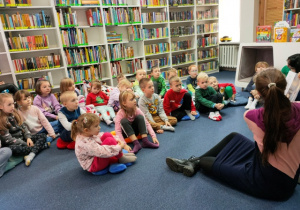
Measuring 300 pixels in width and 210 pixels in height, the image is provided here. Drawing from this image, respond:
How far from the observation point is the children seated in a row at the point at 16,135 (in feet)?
7.94

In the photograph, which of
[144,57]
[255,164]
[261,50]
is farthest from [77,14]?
[255,164]

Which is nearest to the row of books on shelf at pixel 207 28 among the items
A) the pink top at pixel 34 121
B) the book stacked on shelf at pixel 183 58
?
the book stacked on shelf at pixel 183 58

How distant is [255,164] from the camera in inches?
57.2

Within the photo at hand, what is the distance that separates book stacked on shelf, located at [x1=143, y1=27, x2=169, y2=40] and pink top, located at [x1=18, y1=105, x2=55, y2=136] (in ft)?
10.6

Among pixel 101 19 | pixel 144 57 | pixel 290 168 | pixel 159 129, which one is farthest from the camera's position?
pixel 144 57

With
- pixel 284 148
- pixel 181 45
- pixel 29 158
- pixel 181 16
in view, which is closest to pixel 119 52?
pixel 181 45

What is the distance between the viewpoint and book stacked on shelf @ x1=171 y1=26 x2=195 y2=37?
575 centimetres

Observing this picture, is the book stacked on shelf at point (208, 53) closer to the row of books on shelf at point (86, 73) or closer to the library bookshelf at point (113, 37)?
the library bookshelf at point (113, 37)

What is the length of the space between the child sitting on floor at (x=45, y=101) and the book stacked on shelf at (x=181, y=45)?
3527mm

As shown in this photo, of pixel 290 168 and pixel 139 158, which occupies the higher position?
pixel 290 168

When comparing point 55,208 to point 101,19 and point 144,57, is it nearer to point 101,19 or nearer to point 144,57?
point 101,19

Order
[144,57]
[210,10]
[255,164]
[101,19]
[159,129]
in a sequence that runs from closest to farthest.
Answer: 1. [255,164]
2. [159,129]
3. [101,19]
4. [144,57]
5. [210,10]

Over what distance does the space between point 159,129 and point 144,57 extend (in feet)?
9.44

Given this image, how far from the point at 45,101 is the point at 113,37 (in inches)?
84.8
